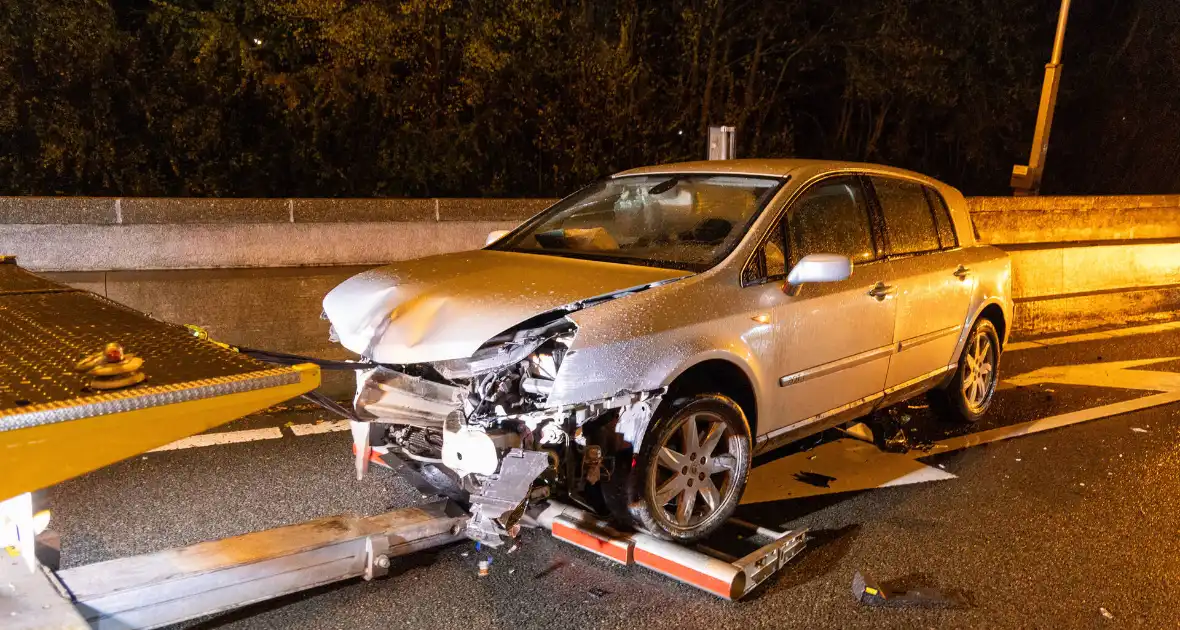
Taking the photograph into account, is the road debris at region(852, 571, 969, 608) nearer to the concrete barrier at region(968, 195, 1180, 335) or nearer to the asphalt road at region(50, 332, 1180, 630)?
the asphalt road at region(50, 332, 1180, 630)

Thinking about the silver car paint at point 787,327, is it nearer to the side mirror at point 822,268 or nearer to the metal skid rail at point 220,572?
the side mirror at point 822,268

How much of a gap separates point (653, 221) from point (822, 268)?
105 cm

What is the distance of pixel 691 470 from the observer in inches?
170

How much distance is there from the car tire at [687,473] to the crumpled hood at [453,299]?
2.11 ft

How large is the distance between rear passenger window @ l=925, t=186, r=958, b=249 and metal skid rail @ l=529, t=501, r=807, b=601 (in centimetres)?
272

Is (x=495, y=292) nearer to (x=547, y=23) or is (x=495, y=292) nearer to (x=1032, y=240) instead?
(x=547, y=23)

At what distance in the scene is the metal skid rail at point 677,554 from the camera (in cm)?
373

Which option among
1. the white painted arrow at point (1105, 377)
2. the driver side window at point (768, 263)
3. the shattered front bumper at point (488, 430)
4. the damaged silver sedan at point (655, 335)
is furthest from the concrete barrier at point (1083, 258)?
the shattered front bumper at point (488, 430)

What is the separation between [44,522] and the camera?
9.59 ft

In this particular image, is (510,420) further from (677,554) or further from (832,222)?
(832,222)

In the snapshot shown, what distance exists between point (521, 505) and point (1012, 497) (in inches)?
118

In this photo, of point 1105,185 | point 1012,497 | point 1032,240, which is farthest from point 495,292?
point 1105,185

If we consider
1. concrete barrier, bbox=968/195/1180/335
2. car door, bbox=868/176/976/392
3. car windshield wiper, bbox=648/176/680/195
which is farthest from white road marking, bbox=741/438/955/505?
concrete barrier, bbox=968/195/1180/335

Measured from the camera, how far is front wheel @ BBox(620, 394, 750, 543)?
4.07 m
